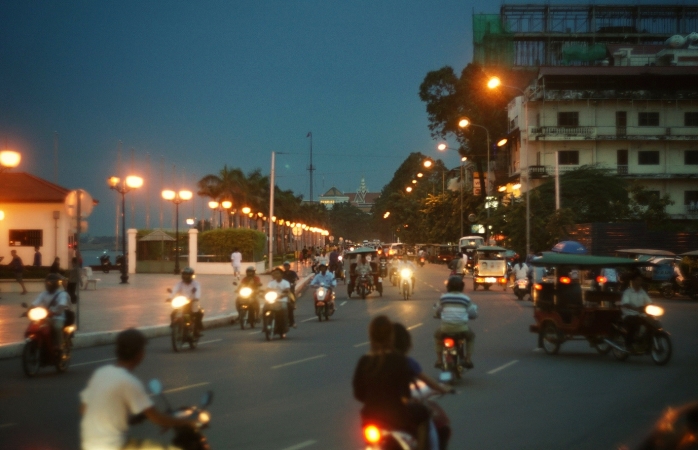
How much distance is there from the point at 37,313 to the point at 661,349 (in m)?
10.8

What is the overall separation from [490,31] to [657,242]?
41.6 meters

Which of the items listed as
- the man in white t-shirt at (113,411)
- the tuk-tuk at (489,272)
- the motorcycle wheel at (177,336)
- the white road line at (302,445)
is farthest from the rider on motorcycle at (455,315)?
the tuk-tuk at (489,272)

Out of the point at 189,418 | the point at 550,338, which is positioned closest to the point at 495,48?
the point at 550,338

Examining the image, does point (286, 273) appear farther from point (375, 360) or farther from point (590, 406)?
point (375, 360)

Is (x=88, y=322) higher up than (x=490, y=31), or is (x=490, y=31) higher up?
(x=490, y=31)

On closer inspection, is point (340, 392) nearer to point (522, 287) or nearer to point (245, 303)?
point (245, 303)

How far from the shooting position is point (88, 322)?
23.6m

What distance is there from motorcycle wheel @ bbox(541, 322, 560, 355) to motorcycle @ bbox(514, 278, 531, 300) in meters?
17.6

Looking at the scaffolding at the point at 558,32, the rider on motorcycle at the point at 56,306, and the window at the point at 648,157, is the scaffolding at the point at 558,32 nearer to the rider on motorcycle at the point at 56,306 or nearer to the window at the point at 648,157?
the window at the point at 648,157

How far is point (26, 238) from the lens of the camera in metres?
47.1

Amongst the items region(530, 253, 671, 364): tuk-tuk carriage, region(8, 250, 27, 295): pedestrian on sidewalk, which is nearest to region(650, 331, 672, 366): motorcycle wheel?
region(530, 253, 671, 364): tuk-tuk carriage

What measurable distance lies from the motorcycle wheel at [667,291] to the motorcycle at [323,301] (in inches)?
732

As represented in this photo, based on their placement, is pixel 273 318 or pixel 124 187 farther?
pixel 124 187

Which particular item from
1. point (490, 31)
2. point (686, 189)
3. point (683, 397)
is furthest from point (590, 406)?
point (490, 31)
